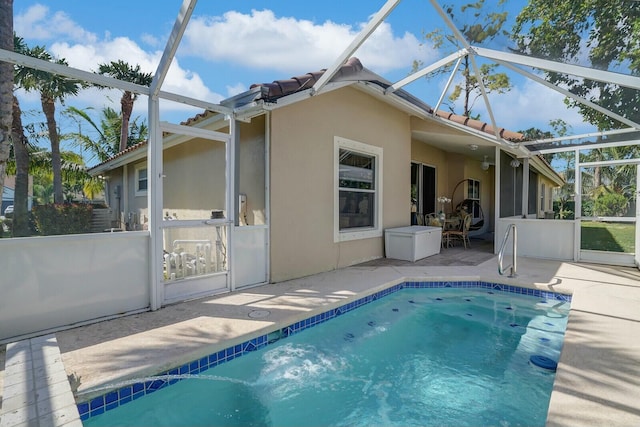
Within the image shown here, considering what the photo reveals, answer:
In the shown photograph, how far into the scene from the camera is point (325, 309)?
460cm

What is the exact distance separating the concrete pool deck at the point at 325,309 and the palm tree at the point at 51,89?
6.07 meters

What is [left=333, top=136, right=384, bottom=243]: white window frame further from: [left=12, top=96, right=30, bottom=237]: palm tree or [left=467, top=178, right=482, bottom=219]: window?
[left=467, top=178, right=482, bottom=219]: window

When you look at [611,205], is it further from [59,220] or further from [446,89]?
[59,220]

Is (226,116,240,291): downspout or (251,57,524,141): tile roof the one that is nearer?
(251,57,524,141): tile roof

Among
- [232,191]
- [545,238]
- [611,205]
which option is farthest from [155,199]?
[611,205]

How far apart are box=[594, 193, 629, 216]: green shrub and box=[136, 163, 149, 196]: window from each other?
10775 millimetres

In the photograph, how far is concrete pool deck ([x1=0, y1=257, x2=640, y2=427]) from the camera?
2.49 m

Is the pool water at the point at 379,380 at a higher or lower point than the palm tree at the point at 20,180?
lower

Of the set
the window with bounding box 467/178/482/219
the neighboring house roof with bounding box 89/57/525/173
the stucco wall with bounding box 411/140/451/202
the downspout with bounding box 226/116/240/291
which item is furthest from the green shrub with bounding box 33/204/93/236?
the window with bounding box 467/178/482/219

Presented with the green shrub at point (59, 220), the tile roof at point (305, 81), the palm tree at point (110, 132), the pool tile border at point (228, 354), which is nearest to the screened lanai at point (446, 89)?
the tile roof at point (305, 81)

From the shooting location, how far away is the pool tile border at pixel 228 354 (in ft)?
8.70

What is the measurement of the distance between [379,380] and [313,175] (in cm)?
396

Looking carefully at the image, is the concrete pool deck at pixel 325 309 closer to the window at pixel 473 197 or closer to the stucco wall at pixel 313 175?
the stucco wall at pixel 313 175

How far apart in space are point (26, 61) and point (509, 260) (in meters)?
9.37
